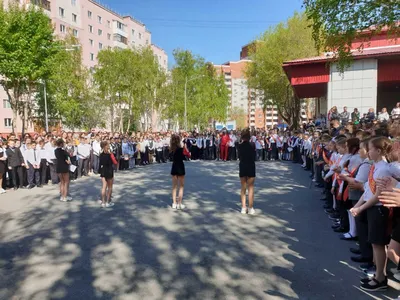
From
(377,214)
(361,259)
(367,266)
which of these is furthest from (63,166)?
(377,214)

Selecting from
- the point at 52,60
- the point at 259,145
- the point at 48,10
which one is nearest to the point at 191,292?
the point at 259,145

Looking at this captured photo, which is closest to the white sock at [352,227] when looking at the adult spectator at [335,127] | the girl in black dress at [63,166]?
the adult spectator at [335,127]

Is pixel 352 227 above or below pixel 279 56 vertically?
below

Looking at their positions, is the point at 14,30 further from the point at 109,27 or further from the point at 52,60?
the point at 109,27

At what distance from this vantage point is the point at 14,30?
23.1 meters

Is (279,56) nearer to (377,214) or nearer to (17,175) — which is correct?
(17,175)

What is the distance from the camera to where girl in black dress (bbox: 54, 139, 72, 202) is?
33.7ft

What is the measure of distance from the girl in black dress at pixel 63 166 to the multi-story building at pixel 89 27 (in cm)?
3560

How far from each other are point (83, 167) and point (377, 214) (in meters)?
14.6

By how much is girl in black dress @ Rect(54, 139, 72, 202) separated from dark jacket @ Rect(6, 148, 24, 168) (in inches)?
138

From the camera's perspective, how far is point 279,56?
37.0 metres

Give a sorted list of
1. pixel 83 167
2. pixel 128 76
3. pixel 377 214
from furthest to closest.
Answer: pixel 128 76, pixel 83 167, pixel 377 214

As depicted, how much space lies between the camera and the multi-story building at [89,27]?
4431 centimetres

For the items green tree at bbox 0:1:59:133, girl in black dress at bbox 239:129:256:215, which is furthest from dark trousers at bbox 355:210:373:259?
green tree at bbox 0:1:59:133
